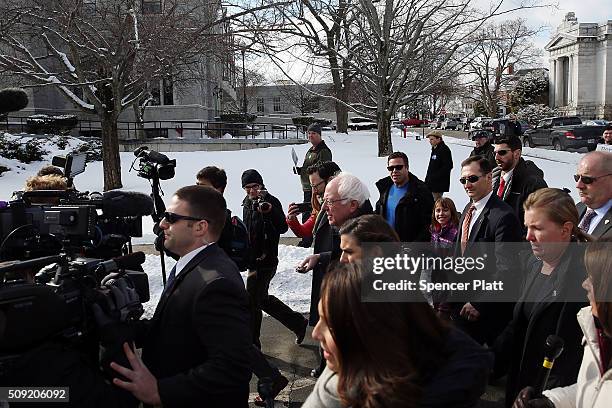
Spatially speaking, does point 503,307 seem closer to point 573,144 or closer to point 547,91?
point 573,144

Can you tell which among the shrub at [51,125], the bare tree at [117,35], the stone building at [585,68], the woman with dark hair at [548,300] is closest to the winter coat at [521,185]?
the woman with dark hair at [548,300]

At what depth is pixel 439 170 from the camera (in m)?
11.0

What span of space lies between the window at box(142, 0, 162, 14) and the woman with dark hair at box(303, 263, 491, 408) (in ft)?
45.4

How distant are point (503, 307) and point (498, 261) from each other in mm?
332

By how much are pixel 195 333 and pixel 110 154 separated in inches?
599

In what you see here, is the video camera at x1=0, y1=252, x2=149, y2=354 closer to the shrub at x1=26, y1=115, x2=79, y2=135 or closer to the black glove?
the black glove

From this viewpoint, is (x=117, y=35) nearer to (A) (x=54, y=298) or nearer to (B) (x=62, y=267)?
(B) (x=62, y=267)

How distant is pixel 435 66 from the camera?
729 inches

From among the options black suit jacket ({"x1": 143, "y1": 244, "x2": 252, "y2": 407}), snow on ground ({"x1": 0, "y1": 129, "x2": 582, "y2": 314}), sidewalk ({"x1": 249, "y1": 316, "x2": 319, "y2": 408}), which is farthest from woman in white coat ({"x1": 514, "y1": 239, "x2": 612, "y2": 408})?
snow on ground ({"x1": 0, "y1": 129, "x2": 582, "y2": 314})

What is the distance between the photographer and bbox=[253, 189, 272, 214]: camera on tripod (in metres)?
5.13

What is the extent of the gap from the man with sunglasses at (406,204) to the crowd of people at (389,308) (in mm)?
15

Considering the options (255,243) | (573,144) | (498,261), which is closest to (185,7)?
(255,243)

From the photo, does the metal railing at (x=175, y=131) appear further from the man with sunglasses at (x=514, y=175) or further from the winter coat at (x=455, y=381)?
the winter coat at (x=455, y=381)

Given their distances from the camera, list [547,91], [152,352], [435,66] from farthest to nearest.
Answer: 1. [547,91]
2. [435,66]
3. [152,352]
